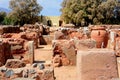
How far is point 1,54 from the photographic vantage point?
12266 mm

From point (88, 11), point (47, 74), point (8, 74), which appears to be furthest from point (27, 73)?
point (88, 11)

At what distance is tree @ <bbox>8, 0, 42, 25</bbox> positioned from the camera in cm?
5062

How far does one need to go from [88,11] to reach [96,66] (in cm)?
3761

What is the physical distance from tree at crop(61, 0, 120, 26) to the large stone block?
36049mm

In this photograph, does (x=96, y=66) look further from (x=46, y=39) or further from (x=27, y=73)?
→ (x=46, y=39)

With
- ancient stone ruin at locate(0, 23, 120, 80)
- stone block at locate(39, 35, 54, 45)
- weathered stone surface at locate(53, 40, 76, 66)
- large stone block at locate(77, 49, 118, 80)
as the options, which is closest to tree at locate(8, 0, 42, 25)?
ancient stone ruin at locate(0, 23, 120, 80)

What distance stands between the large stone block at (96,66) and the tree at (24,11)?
43589 millimetres

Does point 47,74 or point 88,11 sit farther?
point 88,11

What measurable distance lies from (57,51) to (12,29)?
578 inches

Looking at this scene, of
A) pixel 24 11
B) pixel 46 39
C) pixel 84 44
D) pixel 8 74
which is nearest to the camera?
pixel 8 74

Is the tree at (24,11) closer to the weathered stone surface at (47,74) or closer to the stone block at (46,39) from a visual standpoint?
the stone block at (46,39)

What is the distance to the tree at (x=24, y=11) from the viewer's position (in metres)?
50.6

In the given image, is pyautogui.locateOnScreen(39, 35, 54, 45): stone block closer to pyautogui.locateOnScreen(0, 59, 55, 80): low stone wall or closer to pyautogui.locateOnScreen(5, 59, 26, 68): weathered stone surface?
pyautogui.locateOnScreen(5, 59, 26, 68): weathered stone surface

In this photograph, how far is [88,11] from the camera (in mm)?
44281
